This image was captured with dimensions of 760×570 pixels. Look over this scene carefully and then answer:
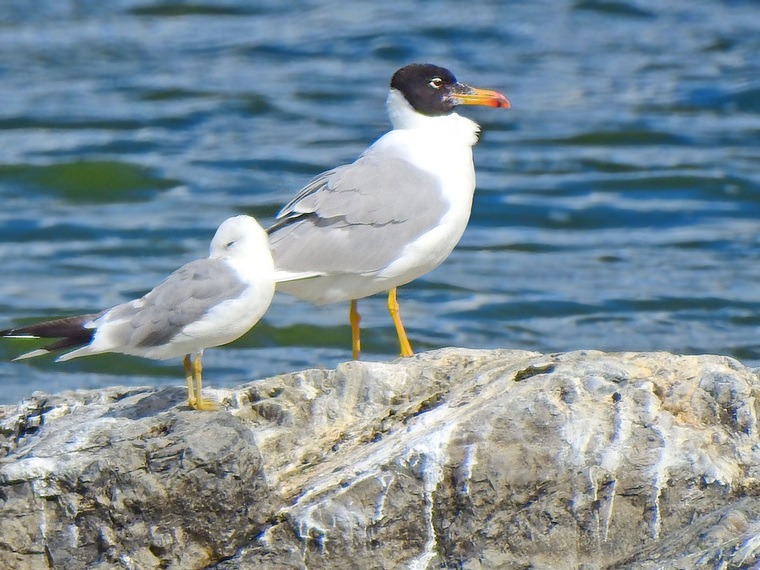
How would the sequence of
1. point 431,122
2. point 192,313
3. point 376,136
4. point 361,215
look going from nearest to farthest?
point 192,313 → point 361,215 → point 431,122 → point 376,136

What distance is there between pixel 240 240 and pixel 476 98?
2.34 meters

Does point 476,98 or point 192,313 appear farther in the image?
point 476,98

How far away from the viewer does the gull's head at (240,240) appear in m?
4.73

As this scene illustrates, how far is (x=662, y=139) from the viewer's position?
13297 millimetres

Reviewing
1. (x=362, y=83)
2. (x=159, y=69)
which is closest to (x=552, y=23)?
(x=362, y=83)

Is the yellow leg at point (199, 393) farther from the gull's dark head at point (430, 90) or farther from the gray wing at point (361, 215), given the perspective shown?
the gull's dark head at point (430, 90)

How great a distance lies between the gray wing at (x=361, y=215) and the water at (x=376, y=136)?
9.07 feet

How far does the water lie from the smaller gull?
11.7 ft

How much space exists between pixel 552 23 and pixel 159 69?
526 cm

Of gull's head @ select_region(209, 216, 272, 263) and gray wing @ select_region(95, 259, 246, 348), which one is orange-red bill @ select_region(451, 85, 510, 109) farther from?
gray wing @ select_region(95, 259, 246, 348)

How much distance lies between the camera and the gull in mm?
5820

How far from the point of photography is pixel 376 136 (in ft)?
43.4

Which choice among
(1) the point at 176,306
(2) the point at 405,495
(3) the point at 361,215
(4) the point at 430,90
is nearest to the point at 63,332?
(1) the point at 176,306

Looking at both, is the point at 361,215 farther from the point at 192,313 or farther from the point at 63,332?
the point at 63,332
